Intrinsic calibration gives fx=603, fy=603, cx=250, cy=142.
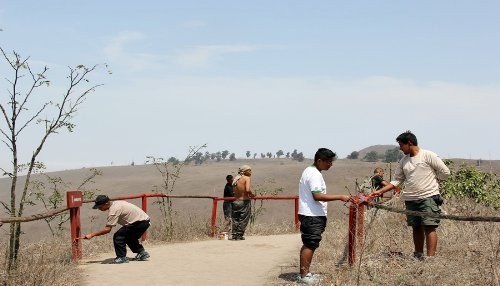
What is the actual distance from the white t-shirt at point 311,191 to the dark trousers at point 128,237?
346cm

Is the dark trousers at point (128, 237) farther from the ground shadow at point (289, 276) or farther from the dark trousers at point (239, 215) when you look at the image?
the dark trousers at point (239, 215)

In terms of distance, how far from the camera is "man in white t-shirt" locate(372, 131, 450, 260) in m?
7.44

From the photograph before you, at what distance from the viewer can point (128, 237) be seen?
31.3 ft

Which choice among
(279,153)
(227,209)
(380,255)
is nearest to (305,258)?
(380,255)

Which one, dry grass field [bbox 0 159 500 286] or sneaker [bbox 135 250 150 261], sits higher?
dry grass field [bbox 0 159 500 286]

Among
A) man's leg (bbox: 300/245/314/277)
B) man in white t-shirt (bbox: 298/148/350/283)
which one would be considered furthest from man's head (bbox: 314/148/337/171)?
man's leg (bbox: 300/245/314/277)

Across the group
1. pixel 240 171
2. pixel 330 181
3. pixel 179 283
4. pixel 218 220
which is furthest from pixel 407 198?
pixel 330 181

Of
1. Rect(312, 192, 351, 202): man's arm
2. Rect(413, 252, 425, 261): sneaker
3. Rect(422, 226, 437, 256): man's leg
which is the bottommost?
Rect(413, 252, 425, 261): sneaker

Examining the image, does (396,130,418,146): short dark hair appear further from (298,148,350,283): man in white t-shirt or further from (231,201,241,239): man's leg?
(231,201,241,239): man's leg

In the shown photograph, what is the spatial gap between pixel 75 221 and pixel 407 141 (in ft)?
18.0

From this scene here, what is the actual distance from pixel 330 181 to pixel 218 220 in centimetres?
5580

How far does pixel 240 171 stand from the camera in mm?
12641

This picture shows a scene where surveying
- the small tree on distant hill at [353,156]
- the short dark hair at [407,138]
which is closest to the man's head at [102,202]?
the short dark hair at [407,138]

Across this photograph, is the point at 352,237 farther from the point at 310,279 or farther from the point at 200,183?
the point at 200,183
